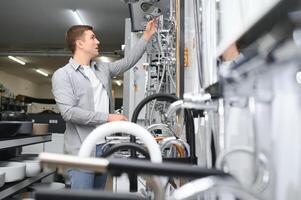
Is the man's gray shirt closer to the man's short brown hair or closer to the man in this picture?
the man

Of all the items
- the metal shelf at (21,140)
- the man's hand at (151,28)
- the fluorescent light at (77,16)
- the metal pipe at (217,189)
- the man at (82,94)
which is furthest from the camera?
the fluorescent light at (77,16)

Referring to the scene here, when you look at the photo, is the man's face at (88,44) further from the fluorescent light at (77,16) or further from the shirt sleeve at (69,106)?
the fluorescent light at (77,16)

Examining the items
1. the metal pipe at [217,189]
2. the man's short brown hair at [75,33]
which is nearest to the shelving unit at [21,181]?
the man's short brown hair at [75,33]

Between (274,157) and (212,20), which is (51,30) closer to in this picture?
(212,20)

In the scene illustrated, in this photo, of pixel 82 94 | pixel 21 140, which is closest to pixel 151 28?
pixel 82 94

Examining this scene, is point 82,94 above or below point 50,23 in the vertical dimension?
below

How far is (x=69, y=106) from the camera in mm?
1773

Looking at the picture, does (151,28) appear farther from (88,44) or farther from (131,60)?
(88,44)

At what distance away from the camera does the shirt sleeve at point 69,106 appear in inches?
67.7

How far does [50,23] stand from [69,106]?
4.43 metres

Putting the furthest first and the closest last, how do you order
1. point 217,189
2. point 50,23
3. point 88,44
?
point 50,23 < point 88,44 < point 217,189

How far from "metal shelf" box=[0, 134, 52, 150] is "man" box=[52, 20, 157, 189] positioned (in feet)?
1.20

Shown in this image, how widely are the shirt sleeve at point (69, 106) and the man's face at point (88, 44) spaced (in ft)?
0.72

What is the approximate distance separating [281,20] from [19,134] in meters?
2.12
